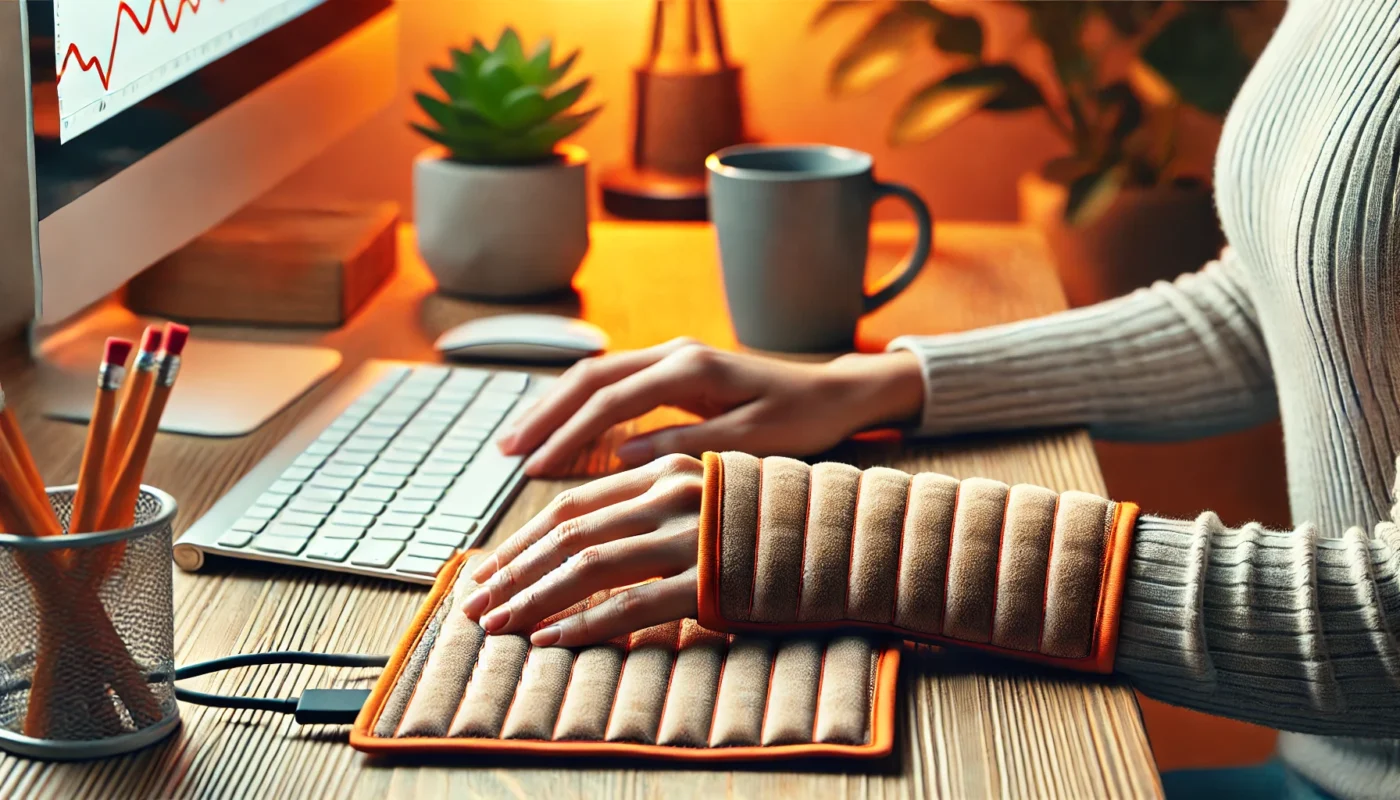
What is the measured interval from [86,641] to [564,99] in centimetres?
62

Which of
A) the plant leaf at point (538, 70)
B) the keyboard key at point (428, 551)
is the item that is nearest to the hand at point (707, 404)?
the keyboard key at point (428, 551)

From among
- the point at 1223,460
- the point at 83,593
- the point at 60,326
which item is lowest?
the point at 1223,460

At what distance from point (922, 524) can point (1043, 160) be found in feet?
3.39

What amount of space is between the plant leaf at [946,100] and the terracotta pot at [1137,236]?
0.11 m

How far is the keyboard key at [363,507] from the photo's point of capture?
61 centimetres

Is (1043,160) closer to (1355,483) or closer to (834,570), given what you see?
(1355,483)

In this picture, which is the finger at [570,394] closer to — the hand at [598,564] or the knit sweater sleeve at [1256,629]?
the hand at [598,564]

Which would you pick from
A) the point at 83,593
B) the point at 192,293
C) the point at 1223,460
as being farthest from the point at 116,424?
the point at 1223,460

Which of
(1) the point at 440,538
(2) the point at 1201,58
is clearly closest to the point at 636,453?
(1) the point at 440,538

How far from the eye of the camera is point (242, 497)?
62 cm

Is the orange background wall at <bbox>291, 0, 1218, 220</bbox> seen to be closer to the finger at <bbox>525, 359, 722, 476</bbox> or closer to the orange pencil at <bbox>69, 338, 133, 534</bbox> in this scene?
the finger at <bbox>525, 359, 722, 476</bbox>

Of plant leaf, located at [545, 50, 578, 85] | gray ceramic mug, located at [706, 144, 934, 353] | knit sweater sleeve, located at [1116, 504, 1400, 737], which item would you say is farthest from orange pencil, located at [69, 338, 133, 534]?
plant leaf, located at [545, 50, 578, 85]

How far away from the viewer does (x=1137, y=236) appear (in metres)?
1.30

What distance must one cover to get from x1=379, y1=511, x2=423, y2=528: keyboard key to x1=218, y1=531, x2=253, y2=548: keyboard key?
0.06 metres
